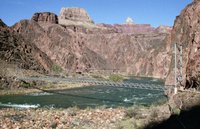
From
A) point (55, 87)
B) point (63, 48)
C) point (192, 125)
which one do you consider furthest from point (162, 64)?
point (192, 125)

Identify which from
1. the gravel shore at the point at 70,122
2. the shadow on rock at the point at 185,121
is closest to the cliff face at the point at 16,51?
the gravel shore at the point at 70,122

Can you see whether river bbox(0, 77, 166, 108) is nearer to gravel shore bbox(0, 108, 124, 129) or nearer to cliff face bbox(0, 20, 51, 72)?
gravel shore bbox(0, 108, 124, 129)

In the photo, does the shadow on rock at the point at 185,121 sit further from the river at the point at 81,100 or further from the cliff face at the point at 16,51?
the cliff face at the point at 16,51

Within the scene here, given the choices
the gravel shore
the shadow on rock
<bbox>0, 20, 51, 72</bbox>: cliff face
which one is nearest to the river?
the gravel shore

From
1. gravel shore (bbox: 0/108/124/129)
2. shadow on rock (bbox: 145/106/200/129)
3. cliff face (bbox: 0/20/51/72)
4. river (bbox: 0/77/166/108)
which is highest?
cliff face (bbox: 0/20/51/72)

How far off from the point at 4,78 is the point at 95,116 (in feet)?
163

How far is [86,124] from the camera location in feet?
81.0

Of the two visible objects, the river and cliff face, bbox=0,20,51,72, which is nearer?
the river

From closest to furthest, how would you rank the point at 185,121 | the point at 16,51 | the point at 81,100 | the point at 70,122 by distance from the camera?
the point at 185,121 → the point at 70,122 → the point at 81,100 → the point at 16,51

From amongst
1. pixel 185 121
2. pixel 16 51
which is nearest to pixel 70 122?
pixel 185 121

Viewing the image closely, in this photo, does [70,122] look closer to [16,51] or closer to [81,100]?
[81,100]

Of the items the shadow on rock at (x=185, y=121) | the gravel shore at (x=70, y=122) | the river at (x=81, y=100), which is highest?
the shadow on rock at (x=185, y=121)

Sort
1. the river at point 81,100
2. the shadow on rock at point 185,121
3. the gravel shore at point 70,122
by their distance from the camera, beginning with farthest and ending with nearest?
the river at point 81,100, the gravel shore at point 70,122, the shadow on rock at point 185,121

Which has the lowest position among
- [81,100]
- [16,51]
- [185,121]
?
[81,100]
